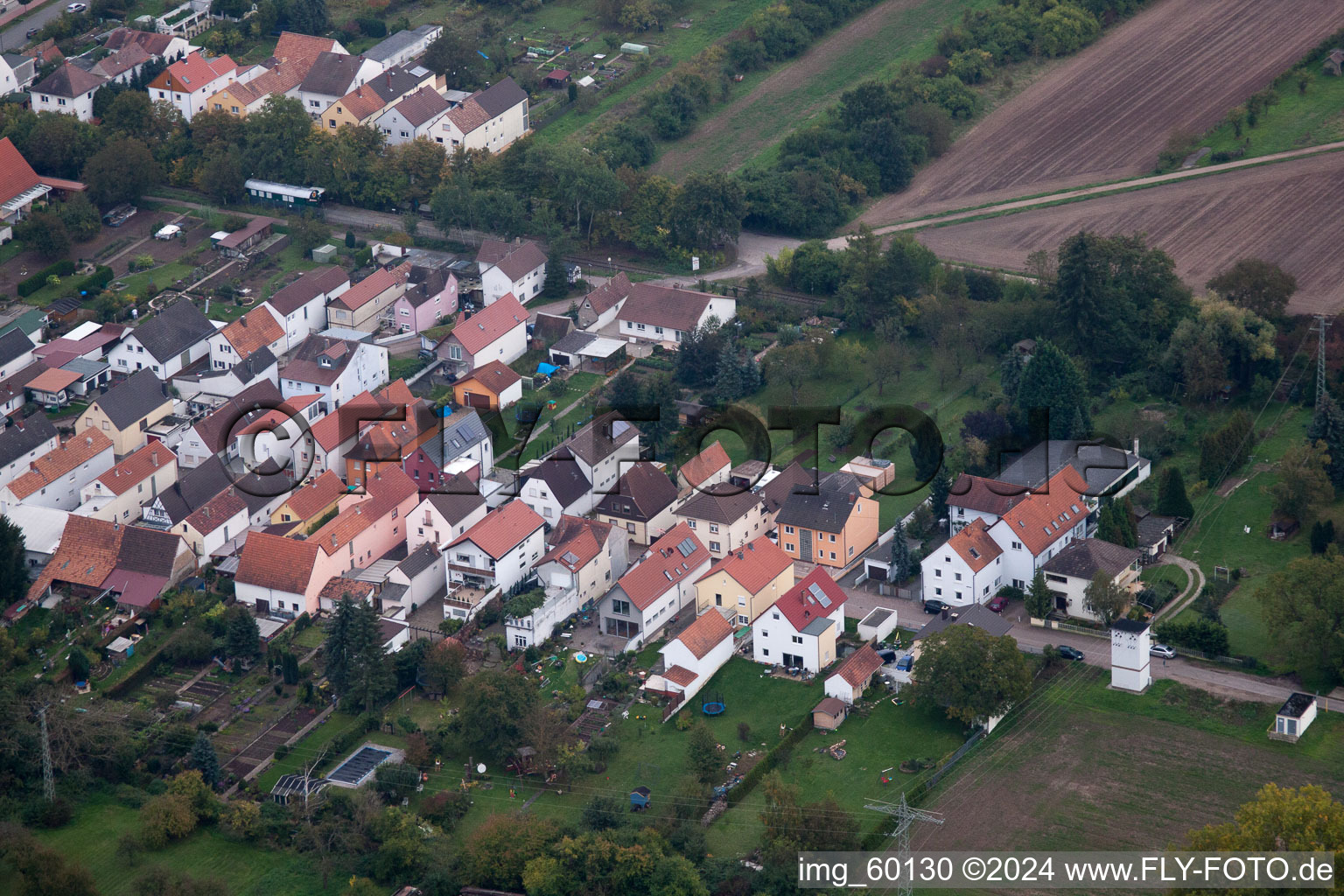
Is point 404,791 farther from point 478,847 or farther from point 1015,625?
point 1015,625

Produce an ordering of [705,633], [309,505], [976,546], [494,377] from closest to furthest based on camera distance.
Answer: [705,633]
[976,546]
[309,505]
[494,377]

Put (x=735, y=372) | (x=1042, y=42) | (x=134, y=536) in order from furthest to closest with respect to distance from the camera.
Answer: (x=1042, y=42) < (x=735, y=372) < (x=134, y=536)

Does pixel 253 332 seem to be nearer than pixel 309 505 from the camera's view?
No

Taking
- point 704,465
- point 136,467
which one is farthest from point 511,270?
point 136,467

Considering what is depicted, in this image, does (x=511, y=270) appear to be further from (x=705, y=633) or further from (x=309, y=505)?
(x=705, y=633)

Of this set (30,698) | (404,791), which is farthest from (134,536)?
(404,791)

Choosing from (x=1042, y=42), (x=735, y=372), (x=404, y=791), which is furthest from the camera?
(x=1042, y=42)

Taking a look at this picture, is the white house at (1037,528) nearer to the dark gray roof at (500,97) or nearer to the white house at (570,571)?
the white house at (570,571)

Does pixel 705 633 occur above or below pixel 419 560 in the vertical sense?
below
